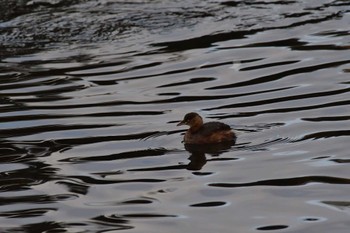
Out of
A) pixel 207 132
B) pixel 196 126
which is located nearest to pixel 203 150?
pixel 207 132

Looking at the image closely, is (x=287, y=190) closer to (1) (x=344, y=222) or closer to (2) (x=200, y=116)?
(1) (x=344, y=222)

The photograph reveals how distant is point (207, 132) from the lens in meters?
10.7

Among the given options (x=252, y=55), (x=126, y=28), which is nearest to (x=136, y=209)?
(x=252, y=55)

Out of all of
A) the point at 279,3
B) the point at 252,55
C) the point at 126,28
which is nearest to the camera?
the point at 252,55

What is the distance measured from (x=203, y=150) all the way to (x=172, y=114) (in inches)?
51.3

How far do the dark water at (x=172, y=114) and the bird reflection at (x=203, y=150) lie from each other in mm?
34

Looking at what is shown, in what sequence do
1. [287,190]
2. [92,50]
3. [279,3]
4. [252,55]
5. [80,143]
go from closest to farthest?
1. [287,190]
2. [80,143]
3. [252,55]
4. [92,50]
5. [279,3]

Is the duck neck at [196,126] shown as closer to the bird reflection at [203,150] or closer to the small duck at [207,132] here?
the small duck at [207,132]

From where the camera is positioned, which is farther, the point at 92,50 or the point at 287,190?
the point at 92,50

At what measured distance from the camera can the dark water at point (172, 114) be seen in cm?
874

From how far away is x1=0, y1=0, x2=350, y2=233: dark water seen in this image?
28.7 feet

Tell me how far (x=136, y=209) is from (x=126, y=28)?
8.46 meters

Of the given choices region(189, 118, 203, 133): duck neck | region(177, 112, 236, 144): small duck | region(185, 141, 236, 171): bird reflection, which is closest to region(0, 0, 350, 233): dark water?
region(185, 141, 236, 171): bird reflection

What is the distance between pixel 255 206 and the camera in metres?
8.69
